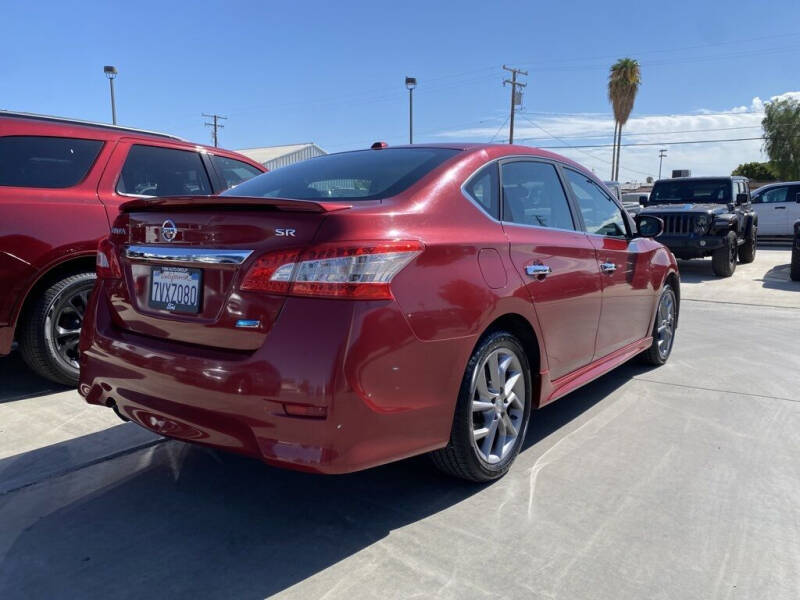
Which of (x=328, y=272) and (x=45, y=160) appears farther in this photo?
(x=45, y=160)

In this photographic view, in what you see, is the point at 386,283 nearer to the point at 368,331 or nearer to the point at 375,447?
the point at 368,331

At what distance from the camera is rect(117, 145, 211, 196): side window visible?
15.7 feet

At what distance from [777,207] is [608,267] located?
1656 centimetres

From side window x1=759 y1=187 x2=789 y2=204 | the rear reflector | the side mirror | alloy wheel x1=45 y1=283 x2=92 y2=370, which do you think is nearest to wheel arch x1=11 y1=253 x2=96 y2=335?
alloy wheel x1=45 y1=283 x2=92 y2=370

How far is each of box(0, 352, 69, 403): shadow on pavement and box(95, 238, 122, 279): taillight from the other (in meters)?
1.87

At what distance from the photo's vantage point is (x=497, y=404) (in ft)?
9.91

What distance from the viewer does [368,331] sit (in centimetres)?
227

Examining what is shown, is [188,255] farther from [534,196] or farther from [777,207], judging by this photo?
[777,207]

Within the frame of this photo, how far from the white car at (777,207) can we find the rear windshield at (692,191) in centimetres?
568

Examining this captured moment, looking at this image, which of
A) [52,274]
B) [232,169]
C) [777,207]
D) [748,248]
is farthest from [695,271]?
[52,274]

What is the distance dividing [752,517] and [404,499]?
156 centimetres

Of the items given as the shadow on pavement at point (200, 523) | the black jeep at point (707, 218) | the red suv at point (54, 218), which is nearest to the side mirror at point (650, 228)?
the shadow on pavement at point (200, 523)

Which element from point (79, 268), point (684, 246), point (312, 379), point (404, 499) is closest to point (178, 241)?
point (312, 379)

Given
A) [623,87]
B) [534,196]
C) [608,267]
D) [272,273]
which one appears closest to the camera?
[272,273]
